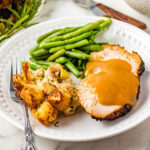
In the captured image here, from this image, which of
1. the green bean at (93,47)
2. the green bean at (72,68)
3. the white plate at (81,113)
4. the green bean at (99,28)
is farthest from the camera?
the green bean at (99,28)

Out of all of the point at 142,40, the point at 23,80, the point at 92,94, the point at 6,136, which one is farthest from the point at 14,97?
the point at 142,40

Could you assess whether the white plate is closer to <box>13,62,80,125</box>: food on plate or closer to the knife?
<box>13,62,80,125</box>: food on plate

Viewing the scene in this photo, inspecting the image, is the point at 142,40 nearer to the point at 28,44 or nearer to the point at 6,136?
the point at 28,44

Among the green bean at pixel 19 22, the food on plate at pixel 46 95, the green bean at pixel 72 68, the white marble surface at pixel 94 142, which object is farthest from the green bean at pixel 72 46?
the white marble surface at pixel 94 142

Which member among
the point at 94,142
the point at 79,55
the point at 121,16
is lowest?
the point at 94,142

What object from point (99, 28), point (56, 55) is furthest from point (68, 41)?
point (99, 28)

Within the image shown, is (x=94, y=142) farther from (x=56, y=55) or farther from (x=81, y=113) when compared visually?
(x=56, y=55)

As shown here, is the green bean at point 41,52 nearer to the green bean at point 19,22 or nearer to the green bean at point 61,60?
the green bean at point 61,60

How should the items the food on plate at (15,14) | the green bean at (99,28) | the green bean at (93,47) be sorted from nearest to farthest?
the green bean at (93,47) < the green bean at (99,28) < the food on plate at (15,14)
